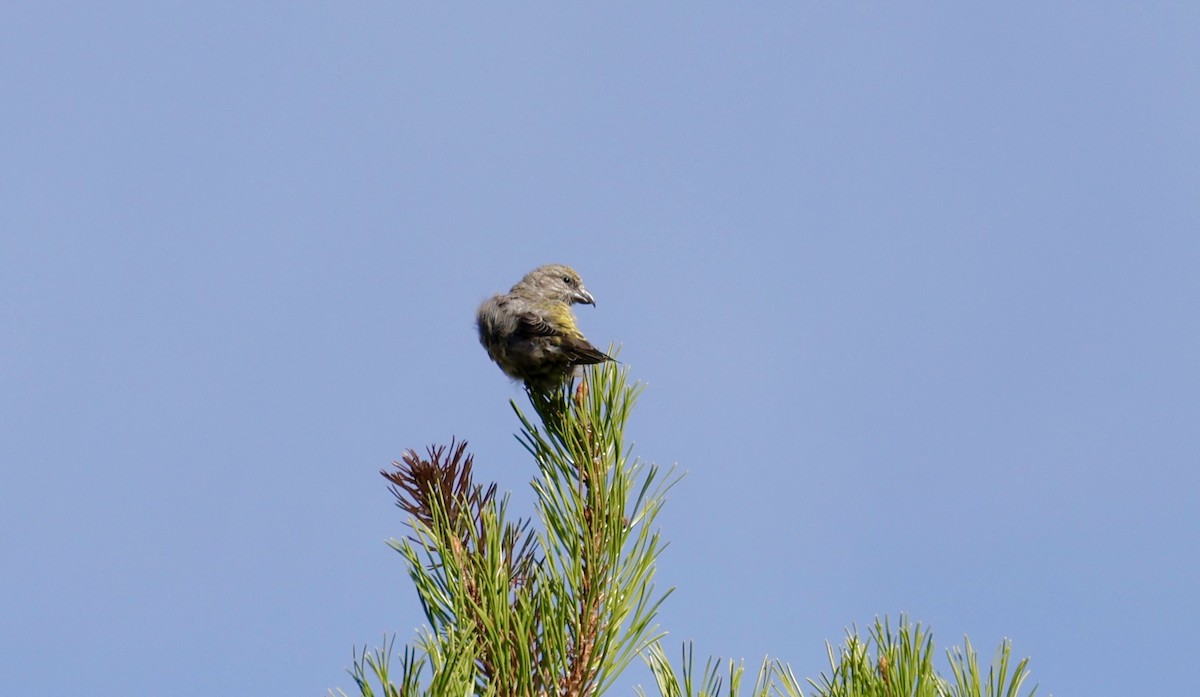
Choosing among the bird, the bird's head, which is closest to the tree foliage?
the bird

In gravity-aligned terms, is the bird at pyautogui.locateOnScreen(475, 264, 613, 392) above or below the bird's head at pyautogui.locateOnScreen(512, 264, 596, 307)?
below

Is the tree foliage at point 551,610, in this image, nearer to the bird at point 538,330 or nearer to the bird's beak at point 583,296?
the bird at point 538,330

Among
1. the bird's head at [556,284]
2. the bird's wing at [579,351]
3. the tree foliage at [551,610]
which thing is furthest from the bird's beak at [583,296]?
the tree foliage at [551,610]

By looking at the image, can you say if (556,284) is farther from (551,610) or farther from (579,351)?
(551,610)

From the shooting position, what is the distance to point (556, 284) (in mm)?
6535

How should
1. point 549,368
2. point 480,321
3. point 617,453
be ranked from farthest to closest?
point 480,321, point 549,368, point 617,453

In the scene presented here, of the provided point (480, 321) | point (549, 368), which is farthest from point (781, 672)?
point (480, 321)

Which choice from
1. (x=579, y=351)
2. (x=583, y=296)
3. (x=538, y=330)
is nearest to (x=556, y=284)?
(x=583, y=296)

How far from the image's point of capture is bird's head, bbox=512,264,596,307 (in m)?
6.31

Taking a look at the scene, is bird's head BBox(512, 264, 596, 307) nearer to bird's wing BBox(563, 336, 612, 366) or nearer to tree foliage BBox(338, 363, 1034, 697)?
bird's wing BBox(563, 336, 612, 366)

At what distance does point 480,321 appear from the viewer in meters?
5.91

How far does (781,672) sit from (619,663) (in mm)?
407

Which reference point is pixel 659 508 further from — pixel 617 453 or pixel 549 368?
pixel 549 368

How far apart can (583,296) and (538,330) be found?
1.60m
